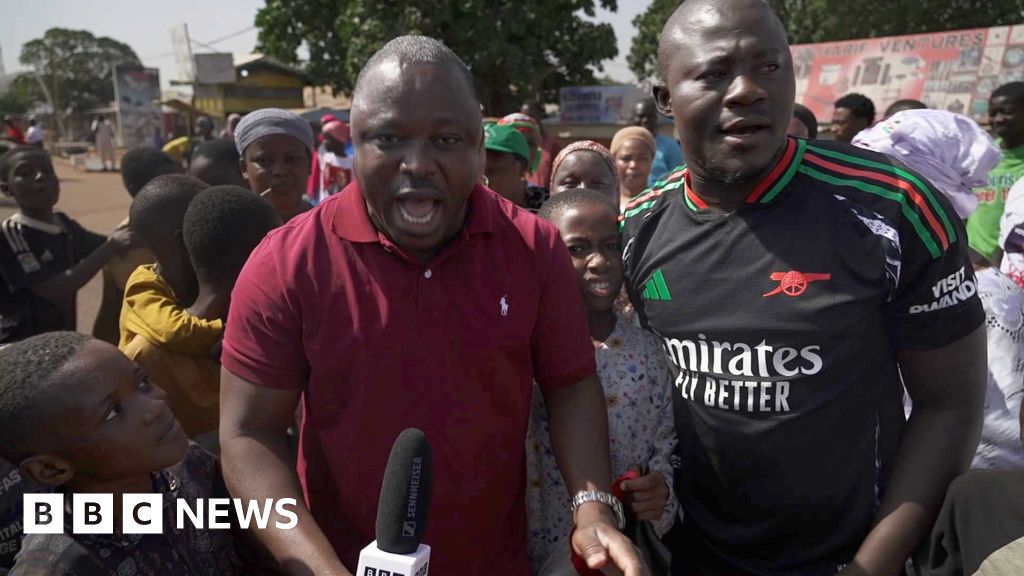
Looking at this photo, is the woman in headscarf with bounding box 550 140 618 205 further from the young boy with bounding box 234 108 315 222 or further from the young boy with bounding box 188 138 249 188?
the young boy with bounding box 188 138 249 188

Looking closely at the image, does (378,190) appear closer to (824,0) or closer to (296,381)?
(296,381)

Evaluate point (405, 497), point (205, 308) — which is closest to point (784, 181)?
point (405, 497)

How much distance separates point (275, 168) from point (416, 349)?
244 centimetres

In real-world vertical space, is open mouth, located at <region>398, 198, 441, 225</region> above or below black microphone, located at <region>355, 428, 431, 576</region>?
above

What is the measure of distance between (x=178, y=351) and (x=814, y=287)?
196 centimetres

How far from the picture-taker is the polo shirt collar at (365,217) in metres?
1.72

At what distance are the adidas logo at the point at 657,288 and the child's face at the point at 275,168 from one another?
2.38 metres

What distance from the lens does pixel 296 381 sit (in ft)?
5.64

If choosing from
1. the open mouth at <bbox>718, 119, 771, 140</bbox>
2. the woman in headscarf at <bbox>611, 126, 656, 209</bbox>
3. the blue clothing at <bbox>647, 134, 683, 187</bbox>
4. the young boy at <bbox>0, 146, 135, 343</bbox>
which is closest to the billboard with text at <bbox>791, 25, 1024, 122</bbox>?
the blue clothing at <bbox>647, 134, 683, 187</bbox>

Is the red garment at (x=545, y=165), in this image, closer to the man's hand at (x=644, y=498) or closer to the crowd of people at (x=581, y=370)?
the crowd of people at (x=581, y=370)

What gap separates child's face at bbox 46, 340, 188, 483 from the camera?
5.64 ft

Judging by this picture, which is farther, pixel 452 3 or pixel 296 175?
pixel 452 3

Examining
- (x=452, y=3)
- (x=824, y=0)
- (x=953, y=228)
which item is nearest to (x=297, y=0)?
(x=452, y=3)

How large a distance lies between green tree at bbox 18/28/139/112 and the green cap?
237 feet
